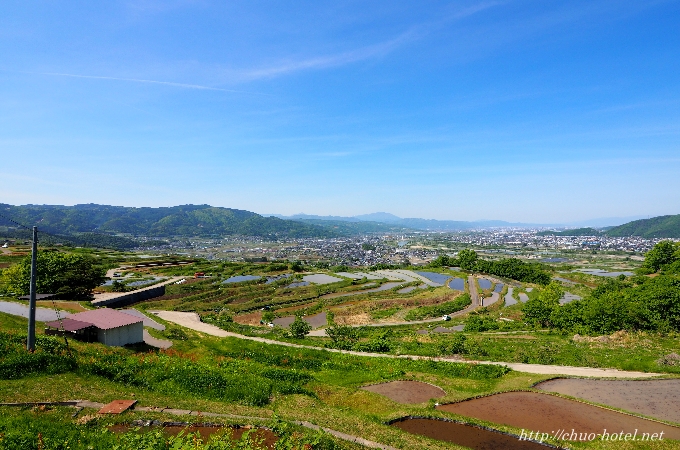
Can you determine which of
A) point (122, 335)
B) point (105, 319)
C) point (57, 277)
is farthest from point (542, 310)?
point (57, 277)

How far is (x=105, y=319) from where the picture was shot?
78.7ft

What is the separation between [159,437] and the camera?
10.2m

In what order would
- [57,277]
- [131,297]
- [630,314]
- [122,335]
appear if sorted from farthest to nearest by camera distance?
[131,297], [57,277], [630,314], [122,335]

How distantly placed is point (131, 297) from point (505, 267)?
82.5 m

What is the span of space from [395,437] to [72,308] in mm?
33950

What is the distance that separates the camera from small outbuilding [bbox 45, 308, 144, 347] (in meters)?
22.6

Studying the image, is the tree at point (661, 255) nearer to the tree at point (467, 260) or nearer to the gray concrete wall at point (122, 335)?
the tree at point (467, 260)

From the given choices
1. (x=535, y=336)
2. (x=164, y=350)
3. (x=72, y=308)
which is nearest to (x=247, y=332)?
(x=164, y=350)

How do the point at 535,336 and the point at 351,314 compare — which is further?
the point at 351,314

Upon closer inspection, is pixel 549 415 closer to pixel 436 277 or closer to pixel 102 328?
pixel 102 328

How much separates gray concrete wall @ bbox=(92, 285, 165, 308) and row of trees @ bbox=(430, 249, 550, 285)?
77.8m

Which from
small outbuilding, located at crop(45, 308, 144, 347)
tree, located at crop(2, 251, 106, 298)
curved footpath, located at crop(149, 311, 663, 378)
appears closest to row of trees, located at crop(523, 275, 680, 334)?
curved footpath, located at crop(149, 311, 663, 378)

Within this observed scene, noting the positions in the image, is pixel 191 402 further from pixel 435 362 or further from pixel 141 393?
pixel 435 362

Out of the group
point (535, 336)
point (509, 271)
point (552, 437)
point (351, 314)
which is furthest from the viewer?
point (509, 271)
